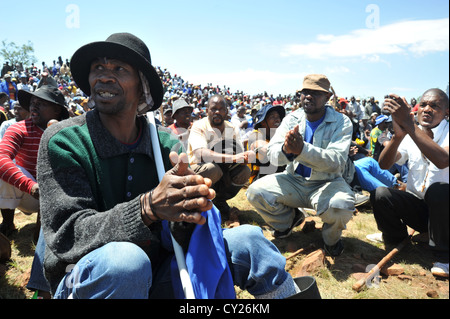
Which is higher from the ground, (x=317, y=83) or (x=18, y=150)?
(x=317, y=83)

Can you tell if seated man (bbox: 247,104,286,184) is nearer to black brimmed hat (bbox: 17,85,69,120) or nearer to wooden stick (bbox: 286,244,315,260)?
wooden stick (bbox: 286,244,315,260)

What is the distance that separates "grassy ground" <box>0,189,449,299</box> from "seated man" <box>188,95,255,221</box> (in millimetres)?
527

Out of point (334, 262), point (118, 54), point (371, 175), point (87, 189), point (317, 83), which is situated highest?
point (118, 54)

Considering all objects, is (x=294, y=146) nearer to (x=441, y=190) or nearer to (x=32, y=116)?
(x=441, y=190)

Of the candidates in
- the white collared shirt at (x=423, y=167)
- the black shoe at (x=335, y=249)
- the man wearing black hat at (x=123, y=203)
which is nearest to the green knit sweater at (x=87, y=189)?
the man wearing black hat at (x=123, y=203)

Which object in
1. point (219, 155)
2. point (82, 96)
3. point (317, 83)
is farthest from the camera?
point (82, 96)

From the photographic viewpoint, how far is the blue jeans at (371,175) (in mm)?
4504

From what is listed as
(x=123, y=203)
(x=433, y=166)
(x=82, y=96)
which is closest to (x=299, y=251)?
(x=123, y=203)

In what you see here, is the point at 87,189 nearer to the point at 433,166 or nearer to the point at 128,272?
the point at 128,272

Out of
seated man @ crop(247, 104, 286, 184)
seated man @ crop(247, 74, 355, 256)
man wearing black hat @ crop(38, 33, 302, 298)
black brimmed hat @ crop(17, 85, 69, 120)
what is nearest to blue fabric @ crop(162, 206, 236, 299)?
man wearing black hat @ crop(38, 33, 302, 298)

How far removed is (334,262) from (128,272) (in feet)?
8.52

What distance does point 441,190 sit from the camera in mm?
801

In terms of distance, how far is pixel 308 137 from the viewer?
3.84 m

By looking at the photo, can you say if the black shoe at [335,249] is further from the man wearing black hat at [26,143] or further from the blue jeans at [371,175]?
the man wearing black hat at [26,143]
